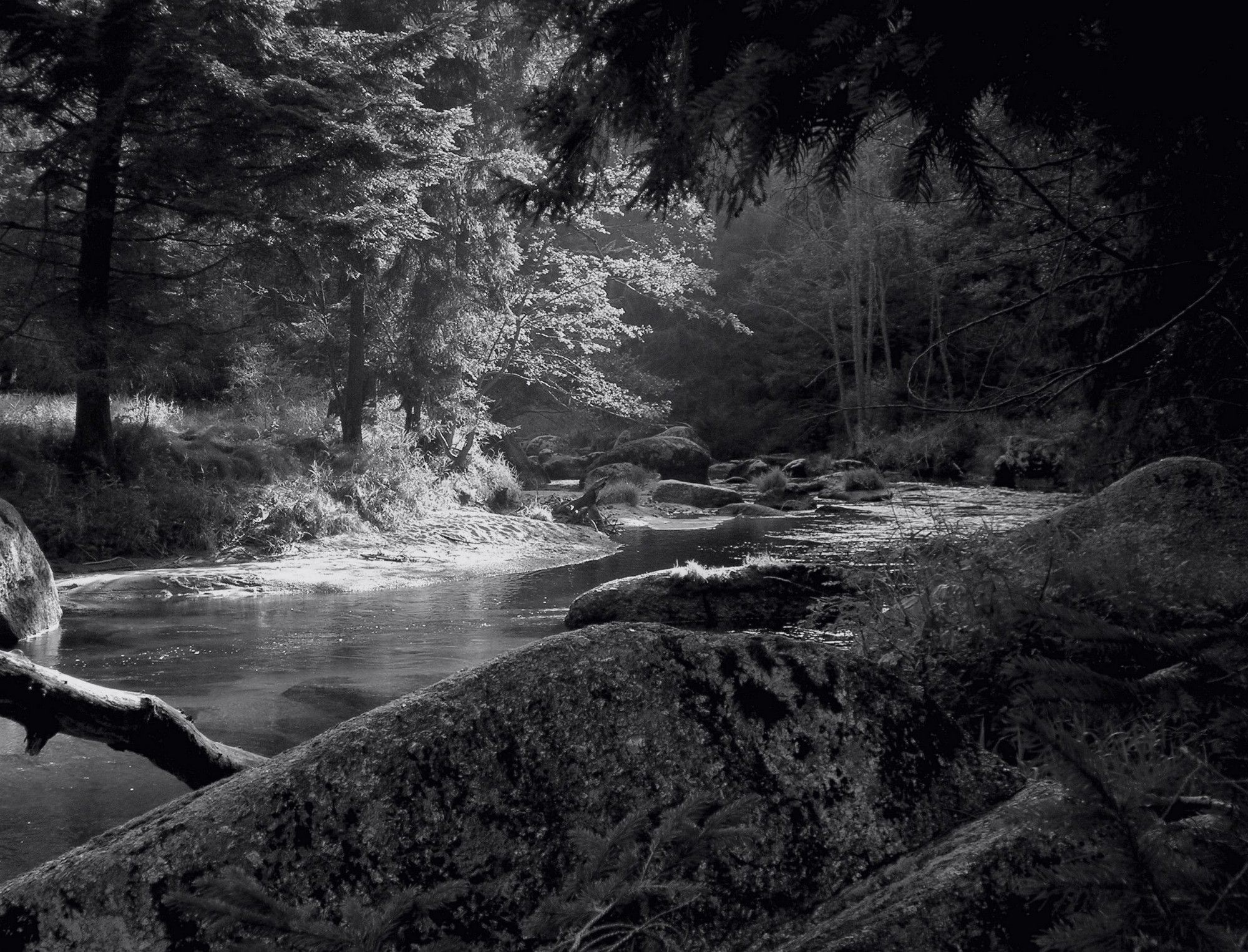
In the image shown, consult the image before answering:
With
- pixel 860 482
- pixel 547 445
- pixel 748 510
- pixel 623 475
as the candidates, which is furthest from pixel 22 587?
pixel 547 445

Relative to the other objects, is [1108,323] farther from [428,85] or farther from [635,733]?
[428,85]

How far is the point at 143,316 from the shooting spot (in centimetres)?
1184

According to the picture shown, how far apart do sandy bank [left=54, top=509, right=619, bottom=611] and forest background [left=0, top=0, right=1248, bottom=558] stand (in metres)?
0.58

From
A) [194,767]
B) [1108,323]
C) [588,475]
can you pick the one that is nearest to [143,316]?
[194,767]

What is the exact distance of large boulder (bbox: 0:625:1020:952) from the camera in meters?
1.97

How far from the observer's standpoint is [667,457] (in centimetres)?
2964

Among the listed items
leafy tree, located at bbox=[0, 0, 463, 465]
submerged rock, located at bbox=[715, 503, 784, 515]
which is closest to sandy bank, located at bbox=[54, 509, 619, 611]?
leafy tree, located at bbox=[0, 0, 463, 465]

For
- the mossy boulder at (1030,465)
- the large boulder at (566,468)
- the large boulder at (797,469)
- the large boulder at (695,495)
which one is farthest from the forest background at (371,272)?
the large boulder at (566,468)

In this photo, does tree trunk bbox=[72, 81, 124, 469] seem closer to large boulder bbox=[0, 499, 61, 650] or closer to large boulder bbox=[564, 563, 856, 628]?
large boulder bbox=[0, 499, 61, 650]

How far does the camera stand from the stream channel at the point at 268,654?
4.48m

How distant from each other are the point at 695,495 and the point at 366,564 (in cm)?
1116

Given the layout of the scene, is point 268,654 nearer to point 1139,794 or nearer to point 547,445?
point 1139,794

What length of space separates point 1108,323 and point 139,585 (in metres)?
9.51

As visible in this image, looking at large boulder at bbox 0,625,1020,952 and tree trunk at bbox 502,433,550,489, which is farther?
tree trunk at bbox 502,433,550,489
